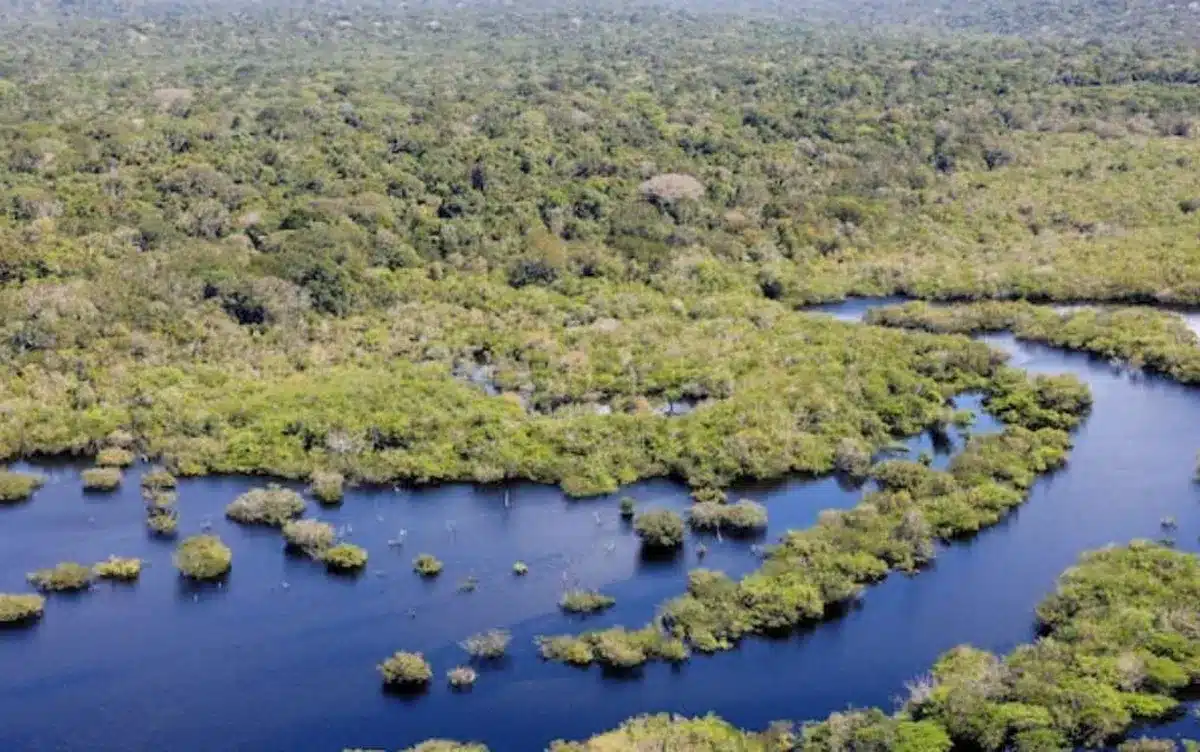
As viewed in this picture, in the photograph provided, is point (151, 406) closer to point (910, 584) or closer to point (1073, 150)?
point (910, 584)

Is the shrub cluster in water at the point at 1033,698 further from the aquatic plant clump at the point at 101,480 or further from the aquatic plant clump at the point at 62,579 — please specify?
the aquatic plant clump at the point at 101,480

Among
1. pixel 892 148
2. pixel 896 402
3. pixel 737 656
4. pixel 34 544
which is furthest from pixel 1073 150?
pixel 34 544

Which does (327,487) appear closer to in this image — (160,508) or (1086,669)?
(160,508)

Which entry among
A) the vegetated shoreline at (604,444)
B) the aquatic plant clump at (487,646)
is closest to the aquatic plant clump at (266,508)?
the vegetated shoreline at (604,444)

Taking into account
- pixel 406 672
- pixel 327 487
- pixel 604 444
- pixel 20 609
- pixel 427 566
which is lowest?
pixel 20 609

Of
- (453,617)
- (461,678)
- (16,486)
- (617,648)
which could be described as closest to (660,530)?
(617,648)

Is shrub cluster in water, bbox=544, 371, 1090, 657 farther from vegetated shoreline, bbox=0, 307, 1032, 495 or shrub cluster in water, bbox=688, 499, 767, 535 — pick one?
vegetated shoreline, bbox=0, 307, 1032, 495
